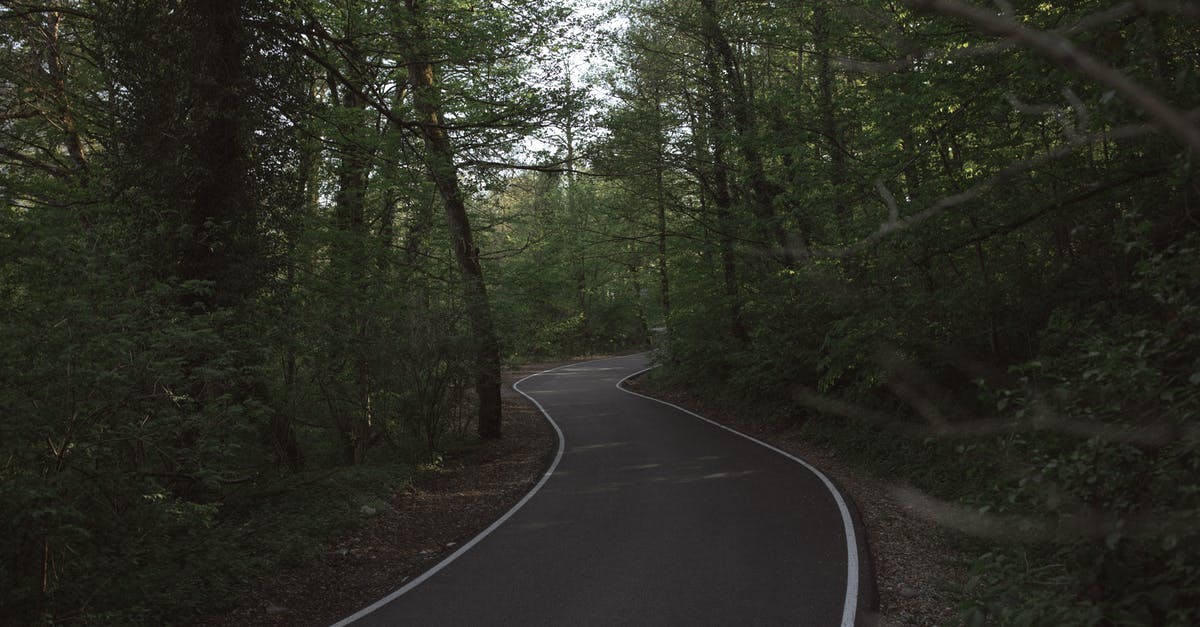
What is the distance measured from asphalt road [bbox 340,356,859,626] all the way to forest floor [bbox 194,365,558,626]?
0.44 meters

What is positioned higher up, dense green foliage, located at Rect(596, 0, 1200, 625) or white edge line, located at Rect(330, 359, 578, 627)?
dense green foliage, located at Rect(596, 0, 1200, 625)

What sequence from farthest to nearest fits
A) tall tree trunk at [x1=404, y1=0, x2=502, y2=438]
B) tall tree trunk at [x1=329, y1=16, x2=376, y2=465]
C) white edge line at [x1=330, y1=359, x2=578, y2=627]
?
tall tree trunk at [x1=404, y1=0, x2=502, y2=438] < tall tree trunk at [x1=329, y1=16, x2=376, y2=465] < white edge line at [x1=330, y1=359, x2=578, y2=627]

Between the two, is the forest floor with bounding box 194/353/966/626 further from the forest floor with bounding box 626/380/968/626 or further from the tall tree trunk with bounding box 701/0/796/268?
the tall tree trunk with bounding box 701/0/796/268

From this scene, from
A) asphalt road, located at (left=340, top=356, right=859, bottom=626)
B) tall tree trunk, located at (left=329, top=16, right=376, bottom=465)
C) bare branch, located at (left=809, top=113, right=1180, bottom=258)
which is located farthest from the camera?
tall tree trunk, located at (left=329, top=16, right=376, bottom=465)

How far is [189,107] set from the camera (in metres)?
8.56

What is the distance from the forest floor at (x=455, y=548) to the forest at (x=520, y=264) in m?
0.40

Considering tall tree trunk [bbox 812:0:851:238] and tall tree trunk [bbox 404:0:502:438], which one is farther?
tall tree trunk [bbox 404:0:502:438]

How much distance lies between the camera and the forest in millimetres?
4527

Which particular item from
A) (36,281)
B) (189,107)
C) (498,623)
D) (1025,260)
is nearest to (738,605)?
(498,623)

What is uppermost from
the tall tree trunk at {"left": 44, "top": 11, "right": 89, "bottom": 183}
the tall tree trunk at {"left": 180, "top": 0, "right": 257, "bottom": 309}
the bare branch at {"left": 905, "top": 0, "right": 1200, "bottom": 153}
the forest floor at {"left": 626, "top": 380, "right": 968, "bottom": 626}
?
the tall tree trunk at {"left": 44, "top": 11, "right": 89, "bottom": 183}

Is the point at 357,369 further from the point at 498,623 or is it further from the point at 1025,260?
the point at 1025,260

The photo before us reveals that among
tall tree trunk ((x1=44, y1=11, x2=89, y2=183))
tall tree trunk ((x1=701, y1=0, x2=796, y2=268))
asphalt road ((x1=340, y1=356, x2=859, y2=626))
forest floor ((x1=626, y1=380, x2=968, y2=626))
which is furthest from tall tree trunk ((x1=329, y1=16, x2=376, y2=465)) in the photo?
forest floor ((x1=626, y1=380, x2=968, y2=626))

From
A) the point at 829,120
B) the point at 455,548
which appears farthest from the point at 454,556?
the point at 829,120

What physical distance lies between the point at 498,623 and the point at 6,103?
1272 cm
